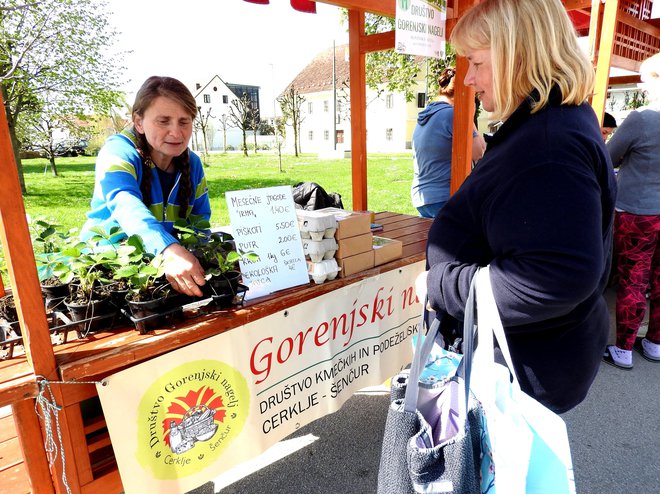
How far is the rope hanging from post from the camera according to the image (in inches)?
45.5

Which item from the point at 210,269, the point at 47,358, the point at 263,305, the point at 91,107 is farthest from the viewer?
the point at 91,107

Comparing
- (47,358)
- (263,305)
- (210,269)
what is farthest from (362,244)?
(47,358)

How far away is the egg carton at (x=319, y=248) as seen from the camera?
179cm

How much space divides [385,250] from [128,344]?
4.07 ft

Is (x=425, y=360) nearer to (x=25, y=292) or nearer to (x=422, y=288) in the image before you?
(x=422, y=288)

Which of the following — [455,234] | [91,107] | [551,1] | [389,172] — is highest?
[91,107]

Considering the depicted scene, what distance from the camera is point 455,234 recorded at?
112 cm

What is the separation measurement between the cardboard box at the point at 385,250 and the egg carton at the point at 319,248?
315 mm

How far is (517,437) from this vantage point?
2.77ft

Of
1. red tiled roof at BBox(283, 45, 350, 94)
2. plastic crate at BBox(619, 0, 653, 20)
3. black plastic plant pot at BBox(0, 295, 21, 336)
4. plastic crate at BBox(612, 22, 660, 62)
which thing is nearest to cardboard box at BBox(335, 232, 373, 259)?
black plastic plant pot at BBox(0, 295, 21, 336)

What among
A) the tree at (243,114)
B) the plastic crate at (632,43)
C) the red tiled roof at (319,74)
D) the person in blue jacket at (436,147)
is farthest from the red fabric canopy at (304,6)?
the red tiled roof at (319,74)

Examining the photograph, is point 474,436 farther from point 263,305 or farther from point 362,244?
point 362,244

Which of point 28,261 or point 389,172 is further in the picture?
point 389,172

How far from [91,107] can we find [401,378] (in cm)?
1420
